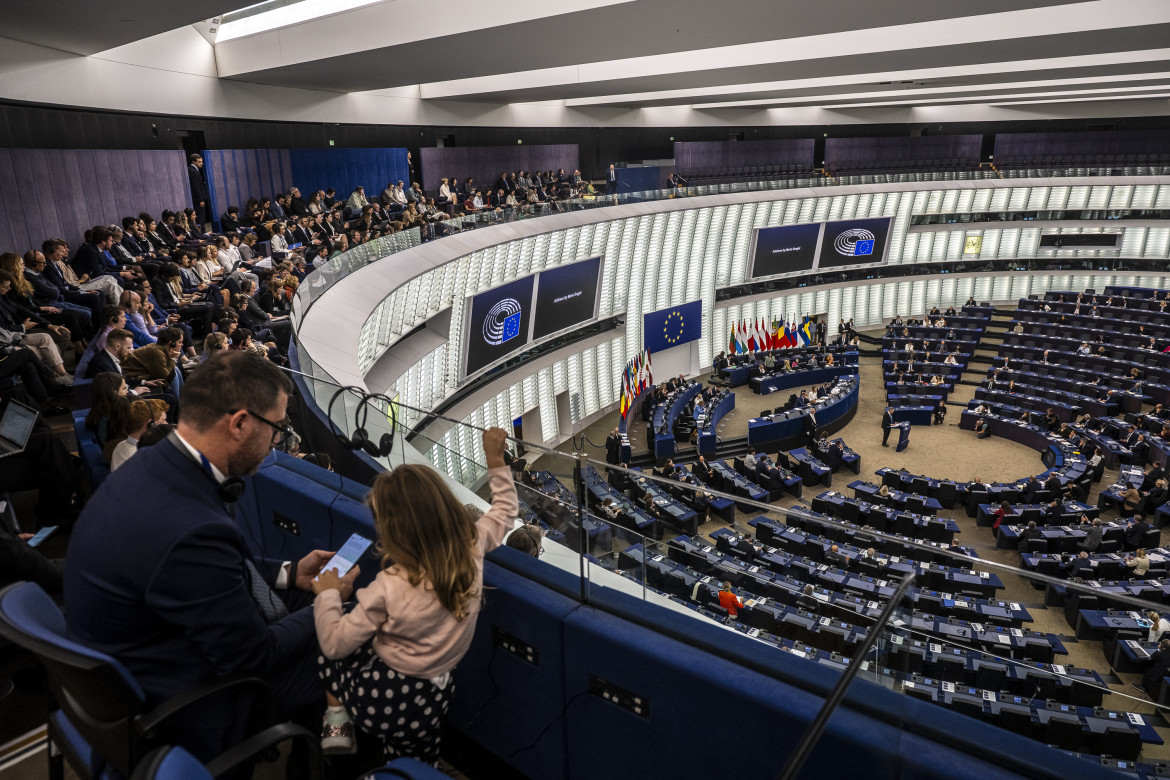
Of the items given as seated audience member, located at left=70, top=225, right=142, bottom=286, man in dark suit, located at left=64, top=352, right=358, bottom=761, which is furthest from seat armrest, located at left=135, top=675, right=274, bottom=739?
seated audience member, located at left=70, top=225, right=142, bottom=286

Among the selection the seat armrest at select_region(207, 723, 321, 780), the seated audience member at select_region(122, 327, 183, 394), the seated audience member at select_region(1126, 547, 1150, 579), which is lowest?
the seated audience member at select_region(1126, 547, 1150, 579)

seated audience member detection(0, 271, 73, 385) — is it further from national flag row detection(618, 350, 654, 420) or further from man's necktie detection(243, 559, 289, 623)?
national flag row detection(618, 350, 654, 420)

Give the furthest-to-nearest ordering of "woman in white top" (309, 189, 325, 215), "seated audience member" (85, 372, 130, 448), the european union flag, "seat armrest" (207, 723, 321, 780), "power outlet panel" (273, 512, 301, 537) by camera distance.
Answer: the european union flag
"woman in white top" (309, 189, 325, 215)
"seated audience member" (85, 372, 130, 448)
"power outlet panel" (273, 512, 301, 537)
"seat armrest" (207, 723, 321, 780)

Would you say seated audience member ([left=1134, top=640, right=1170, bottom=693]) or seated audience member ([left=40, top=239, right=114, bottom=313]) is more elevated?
seated audience member ([left=40, top=239, right=114, bottom=313])

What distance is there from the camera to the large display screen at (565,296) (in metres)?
17.1

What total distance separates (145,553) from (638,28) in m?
8.82

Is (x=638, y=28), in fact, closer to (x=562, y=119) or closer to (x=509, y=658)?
(x=509, y=658)

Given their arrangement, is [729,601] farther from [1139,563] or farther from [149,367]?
[1139,563]

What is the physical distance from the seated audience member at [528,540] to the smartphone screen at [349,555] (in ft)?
2.02

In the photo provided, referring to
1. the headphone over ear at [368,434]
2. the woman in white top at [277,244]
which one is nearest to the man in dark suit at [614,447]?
the woman in white top at [277,244]

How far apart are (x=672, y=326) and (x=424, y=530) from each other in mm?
19959

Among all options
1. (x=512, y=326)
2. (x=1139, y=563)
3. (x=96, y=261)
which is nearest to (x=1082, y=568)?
(x=1139, y=563)

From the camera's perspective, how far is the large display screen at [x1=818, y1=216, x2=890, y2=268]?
81.6ft

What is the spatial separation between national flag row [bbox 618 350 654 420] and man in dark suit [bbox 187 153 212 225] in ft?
33.2
